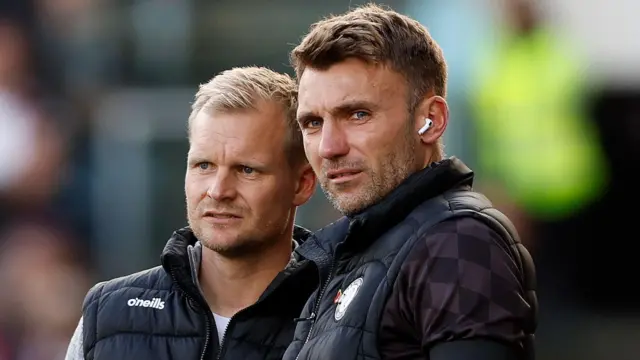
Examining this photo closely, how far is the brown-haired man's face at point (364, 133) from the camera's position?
10.6 ft

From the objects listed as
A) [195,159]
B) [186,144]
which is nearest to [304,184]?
[195,159]

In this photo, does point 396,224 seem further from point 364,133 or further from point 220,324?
point 220,324

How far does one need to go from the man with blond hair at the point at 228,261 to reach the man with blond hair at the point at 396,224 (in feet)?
1.37

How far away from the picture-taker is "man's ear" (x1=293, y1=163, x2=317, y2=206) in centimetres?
405

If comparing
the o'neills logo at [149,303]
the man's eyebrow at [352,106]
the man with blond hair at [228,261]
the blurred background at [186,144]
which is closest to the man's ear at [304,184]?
the man with blond hair at [228,261]

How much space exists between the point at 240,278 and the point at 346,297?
0.97 m

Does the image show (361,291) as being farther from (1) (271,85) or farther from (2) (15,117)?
(2) (15,117)

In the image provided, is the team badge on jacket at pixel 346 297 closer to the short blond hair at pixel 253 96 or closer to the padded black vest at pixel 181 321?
the padded black vest at pixel 181 321

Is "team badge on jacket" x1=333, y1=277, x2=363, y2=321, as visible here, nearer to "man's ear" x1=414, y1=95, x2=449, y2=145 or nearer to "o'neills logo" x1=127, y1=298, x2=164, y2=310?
"man's ear" x1=414, y1=95, x2=449, y2=145

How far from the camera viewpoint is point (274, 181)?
3947mm

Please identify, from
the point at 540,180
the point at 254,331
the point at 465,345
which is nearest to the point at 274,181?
the point at 254,331

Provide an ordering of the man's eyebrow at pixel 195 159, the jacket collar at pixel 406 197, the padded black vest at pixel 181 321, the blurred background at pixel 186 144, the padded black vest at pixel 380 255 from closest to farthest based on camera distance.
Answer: the padded black vest at pixel 380 255 < the jacket collar at pixel 406 197 < the padded black vest at pixel 181 321 < the man's eyebrow at pixel 195 159 < the blurred background at pixel 186 144

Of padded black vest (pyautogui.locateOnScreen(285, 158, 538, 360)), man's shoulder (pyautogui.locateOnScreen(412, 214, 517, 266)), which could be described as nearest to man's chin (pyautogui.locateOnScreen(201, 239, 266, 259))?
padded black vest (pyautogui.locateOnScreen(285, 158, 538, 360))

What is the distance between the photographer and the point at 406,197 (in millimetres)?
3150
